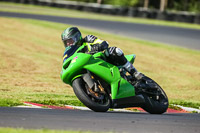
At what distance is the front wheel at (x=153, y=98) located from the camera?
7793 millimetres

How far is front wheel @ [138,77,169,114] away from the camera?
7.79 meters

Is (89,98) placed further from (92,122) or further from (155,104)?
(155,104)

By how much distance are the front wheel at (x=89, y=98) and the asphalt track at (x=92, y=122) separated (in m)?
0.19

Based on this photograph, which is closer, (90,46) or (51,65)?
(90,46)

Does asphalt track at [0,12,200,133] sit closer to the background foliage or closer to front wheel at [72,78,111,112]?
front wheel at [72,78,111,112]

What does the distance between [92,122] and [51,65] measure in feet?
31.4

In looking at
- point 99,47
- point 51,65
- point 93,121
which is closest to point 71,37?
point 99,47

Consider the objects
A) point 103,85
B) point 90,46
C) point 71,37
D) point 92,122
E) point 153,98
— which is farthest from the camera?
point 153,98

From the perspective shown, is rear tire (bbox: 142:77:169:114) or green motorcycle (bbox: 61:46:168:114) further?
rear tire (bbox: 142:77:169:114)

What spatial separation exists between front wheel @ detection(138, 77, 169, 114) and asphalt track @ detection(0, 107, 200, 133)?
93 cm

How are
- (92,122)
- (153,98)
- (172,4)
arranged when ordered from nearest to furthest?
(92,122), (153,98), (172,4)

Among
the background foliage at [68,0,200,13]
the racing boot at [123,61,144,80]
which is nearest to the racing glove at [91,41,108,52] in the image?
the racing boot at [123,61,144,80]

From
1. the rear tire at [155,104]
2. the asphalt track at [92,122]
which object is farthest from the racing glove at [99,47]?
the asphalt track at [92,122]

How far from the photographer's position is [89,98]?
23.1 feet
